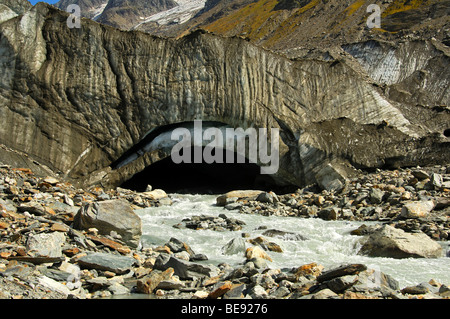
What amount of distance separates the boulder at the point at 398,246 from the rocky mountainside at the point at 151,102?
9.17 metres

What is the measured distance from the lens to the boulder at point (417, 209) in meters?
12.6

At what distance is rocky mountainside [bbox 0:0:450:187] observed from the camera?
19453 mm

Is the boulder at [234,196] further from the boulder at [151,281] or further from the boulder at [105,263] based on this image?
the boulder at [151,281]

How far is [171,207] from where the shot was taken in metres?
17.3

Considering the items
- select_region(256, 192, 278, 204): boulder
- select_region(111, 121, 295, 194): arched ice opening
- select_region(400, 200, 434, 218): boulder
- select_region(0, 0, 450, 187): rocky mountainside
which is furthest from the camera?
select_region(111, 121, 295, 194): arched ice opening

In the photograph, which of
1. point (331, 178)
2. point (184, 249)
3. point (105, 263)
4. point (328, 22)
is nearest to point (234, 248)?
point (184, 249)

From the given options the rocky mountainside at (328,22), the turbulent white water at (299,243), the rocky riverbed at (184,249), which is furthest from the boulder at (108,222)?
the rocky mountainside at (328,22)

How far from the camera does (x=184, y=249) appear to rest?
9805 mm

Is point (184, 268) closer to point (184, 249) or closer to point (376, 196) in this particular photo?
point (184, 249)

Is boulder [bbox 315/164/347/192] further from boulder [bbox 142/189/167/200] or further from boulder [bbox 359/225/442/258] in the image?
boulder [bbox 359/225/442/258]

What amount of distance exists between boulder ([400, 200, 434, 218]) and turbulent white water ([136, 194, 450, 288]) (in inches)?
62.0

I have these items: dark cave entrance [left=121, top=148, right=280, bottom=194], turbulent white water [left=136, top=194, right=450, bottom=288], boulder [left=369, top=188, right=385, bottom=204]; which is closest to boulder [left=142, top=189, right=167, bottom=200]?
turbulent white water [left=136, top=194, right=450, bottom=288]

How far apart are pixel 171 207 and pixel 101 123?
20.5 feet
